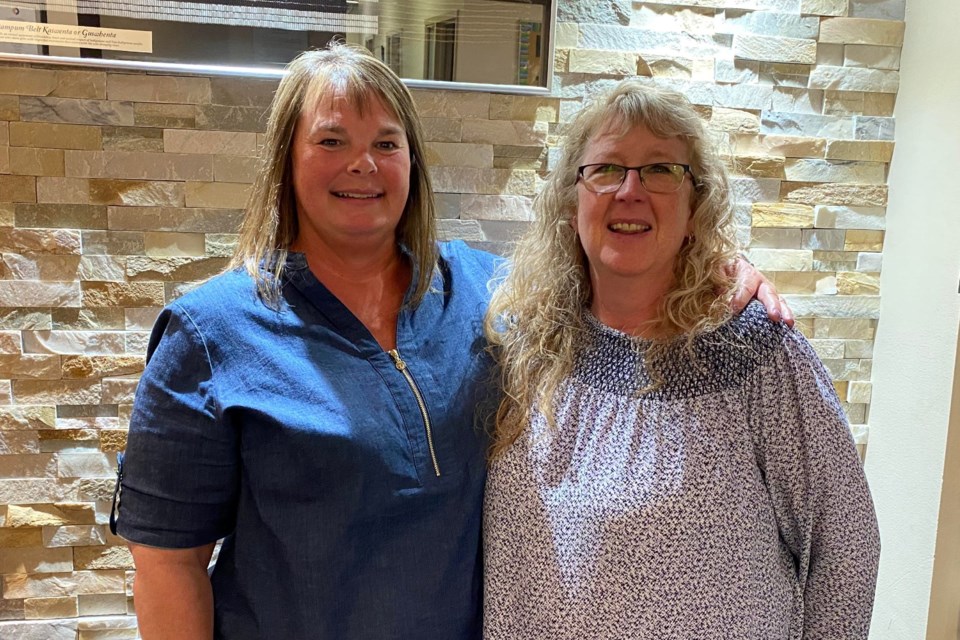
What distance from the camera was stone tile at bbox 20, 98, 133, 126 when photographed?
1.34 metres

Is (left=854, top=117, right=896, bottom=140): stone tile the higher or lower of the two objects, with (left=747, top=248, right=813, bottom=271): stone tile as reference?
higher

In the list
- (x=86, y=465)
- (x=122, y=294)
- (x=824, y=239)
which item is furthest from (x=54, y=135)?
(x=824, y=239)

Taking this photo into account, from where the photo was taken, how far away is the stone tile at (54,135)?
52.8 inches

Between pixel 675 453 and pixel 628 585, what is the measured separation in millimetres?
191

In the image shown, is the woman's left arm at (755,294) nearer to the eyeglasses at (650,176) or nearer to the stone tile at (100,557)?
the eyeglasses at (650,176)

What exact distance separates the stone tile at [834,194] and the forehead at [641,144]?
57 cm

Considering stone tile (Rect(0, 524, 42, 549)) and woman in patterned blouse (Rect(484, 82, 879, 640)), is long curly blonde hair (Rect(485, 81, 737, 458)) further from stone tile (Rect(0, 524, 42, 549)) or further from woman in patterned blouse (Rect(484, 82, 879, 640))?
stone tile (Rect(0, 524, 42, 549))

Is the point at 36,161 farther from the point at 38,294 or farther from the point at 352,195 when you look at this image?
the point at 352,195

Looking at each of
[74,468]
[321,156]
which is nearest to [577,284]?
[321,156]

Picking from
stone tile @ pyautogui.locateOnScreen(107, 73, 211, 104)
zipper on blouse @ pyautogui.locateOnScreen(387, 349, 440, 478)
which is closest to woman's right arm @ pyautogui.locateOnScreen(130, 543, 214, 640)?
zipper on blouse @ pyautogui.locateOnScreen(387, 349, 440, 478)

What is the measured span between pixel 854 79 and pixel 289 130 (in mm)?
1166

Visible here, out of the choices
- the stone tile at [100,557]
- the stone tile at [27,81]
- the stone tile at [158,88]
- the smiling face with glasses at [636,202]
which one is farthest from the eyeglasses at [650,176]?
the stone tile at [100,557]

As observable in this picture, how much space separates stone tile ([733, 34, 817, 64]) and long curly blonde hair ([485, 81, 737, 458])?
1.44 feet

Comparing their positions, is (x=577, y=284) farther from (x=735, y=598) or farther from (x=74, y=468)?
(x=74, y=468)
